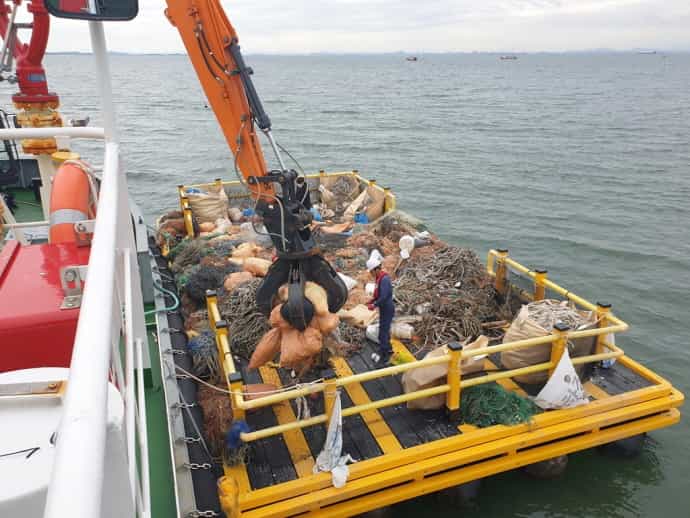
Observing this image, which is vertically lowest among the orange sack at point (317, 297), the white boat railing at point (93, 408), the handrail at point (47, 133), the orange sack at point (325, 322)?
the orange sack at point (325, 322)

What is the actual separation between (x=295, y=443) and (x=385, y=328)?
1773mm

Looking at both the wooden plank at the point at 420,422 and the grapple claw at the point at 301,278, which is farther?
the grapple claw at the point at 301,278

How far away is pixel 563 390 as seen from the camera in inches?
208

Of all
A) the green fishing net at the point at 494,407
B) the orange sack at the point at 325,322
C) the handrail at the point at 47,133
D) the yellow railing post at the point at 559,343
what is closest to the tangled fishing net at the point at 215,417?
the orange sack at the point at 325,322

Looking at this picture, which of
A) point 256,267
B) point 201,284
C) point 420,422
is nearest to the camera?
point 420,422

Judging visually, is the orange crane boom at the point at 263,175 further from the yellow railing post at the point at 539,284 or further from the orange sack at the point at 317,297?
the yellow railing post at the point at 539,284

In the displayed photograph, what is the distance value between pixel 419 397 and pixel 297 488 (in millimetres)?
1438

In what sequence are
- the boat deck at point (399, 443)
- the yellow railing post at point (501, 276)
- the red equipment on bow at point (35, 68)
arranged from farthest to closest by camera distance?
the yellow railing post at point (501, 276) → the red equipment on bow at point (35, 68) → the boat deck at point (399, 443)

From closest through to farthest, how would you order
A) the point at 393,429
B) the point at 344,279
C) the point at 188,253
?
the point at 393,429 < the point at 344,279 < the point at 188,253

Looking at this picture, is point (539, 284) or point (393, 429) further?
point (539, 284)

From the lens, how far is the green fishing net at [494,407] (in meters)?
5.23

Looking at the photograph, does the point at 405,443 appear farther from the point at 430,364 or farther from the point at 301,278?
the point at 301,278

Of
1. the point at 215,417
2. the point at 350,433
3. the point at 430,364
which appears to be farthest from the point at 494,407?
the point at 215,417

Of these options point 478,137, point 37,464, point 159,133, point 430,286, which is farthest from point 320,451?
point 159,133
